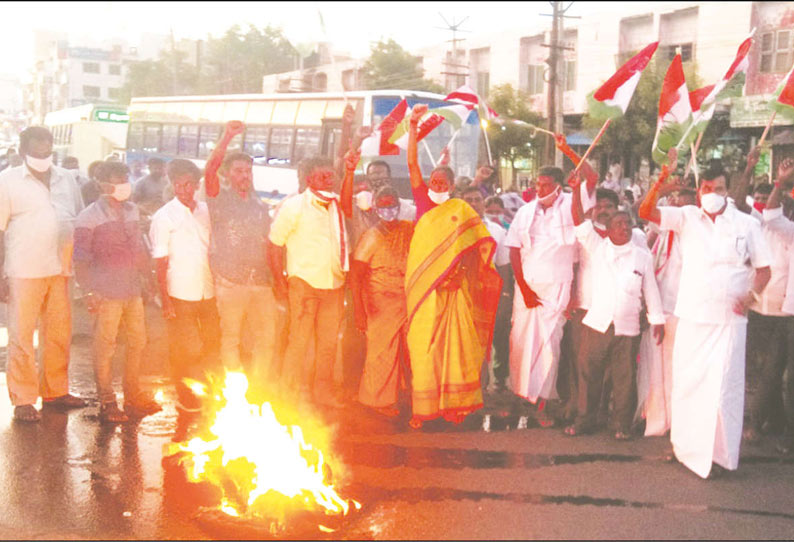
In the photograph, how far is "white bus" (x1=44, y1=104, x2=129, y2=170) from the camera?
27703 mm

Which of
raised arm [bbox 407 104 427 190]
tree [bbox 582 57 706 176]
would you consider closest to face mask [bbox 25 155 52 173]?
raised arm [bbox 407 104 427 190]

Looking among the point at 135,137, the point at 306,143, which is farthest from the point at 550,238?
the point at 135,137

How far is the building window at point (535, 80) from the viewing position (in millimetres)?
34000

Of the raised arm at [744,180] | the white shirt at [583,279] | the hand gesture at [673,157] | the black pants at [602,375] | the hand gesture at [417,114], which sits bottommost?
the black pants at [602,375]

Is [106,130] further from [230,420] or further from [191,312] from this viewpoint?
[230,420]

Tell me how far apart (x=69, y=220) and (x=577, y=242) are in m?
3.63

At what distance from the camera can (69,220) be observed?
6172 mm

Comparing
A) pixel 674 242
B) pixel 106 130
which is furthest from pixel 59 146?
pixel 674 242

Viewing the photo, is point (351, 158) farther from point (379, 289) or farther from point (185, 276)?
point (185, 276)

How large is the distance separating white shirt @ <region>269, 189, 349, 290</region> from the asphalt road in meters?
1.00

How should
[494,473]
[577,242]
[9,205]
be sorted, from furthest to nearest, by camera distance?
[577,242], [9,205], [494,473]

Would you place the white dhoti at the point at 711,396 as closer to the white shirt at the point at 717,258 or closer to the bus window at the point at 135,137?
the white shirt at the point at 717,258

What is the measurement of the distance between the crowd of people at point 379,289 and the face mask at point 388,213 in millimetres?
21

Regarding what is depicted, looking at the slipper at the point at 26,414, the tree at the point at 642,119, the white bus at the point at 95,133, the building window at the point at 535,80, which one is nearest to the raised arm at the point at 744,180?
the slipper at the point at 26,414
